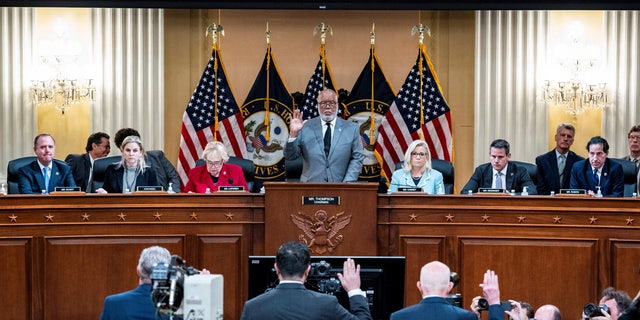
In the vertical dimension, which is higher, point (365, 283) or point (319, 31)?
point (319, 31)

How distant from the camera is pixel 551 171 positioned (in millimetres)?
12047

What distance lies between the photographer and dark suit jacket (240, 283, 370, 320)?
19.4 ft

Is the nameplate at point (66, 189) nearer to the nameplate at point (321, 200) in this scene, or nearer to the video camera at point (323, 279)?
the nameplate at point (321, 200)

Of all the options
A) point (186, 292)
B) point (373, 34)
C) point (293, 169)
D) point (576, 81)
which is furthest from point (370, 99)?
point (186, 292)

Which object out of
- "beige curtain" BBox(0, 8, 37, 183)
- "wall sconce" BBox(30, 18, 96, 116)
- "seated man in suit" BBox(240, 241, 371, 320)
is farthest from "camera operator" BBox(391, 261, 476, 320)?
"beige curtain" BBox(0, 8, 37, 183)

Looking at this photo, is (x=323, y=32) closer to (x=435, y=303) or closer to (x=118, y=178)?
(x=118, y=178)

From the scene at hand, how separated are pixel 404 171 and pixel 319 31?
383 centimetres

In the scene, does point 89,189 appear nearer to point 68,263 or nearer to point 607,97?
point 68,263

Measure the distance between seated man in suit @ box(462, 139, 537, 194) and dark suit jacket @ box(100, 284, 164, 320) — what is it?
4.90 m

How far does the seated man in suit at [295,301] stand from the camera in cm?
591

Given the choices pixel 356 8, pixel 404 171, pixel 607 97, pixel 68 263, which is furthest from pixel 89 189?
pixel 607 97

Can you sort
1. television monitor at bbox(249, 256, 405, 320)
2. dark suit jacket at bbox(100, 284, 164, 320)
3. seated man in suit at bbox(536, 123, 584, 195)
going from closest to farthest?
1. dark suit jacket at bbox(100, 284, 164, 320)
2. television monitor at bbox(249, 256, 405, 320)
3. seated man in suit at bbox(536, 123, 584, 195)

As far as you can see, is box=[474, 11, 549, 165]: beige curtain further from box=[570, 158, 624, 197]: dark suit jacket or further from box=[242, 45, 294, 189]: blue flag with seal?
box=[570, 158, 624, 197]: dark suit jacket

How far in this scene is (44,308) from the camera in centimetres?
914
